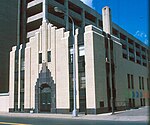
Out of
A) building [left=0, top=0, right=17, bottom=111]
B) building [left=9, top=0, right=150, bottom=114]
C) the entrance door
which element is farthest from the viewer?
building [left=0, top=0, right=17, bottom=111]

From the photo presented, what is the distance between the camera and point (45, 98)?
109ft

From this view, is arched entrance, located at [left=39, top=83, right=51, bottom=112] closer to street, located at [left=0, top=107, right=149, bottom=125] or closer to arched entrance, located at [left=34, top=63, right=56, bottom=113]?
arched entrance, located at [left=34, top=63, right=56, bottom=113]

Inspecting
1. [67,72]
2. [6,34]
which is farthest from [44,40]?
[6,34]

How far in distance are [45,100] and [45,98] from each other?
276 mm

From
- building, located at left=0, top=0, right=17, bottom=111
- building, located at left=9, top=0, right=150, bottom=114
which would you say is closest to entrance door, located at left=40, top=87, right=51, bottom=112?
building, located at left=9, top=0, right=150, bottom=114

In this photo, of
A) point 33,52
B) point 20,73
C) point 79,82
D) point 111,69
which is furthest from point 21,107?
point 111,69

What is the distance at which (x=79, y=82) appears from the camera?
30.3 metres

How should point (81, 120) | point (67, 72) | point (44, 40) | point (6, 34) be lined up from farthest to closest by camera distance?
point (6, 34), point (44, 40), point (67, 72), point (81, 120)

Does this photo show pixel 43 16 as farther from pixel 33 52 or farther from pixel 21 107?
pixel 21 107

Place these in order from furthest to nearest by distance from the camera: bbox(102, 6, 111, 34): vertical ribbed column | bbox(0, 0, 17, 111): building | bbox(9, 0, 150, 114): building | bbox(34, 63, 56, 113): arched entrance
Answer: bbox(0, 0, 17, 111): building
bbox(102, 6, 111, 34): vertical ribbed column
bbox(34, 63, 56, 113): arched entrance
bbox(9, 0, 150, 114): building

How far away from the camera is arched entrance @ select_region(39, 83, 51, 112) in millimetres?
32812

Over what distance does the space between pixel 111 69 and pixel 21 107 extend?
14.3 meters

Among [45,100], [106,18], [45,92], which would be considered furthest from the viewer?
[106,18]

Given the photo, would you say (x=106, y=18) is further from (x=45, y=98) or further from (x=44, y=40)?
(x=45, y=98)
